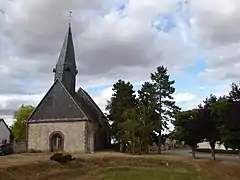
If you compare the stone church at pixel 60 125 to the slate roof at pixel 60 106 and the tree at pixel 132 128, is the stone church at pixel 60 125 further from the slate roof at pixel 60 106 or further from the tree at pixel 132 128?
the tree at pixel 132 128

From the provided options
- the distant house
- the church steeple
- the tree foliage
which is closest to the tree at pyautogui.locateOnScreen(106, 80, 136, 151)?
the tree foliage

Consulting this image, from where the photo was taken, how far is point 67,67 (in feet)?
189

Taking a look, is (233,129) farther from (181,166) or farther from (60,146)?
(60,146)

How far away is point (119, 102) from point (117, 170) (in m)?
28.2

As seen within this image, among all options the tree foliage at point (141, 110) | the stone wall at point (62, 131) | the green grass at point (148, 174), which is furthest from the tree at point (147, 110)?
the green grass at point (148, 174)

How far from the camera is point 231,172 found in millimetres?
29500

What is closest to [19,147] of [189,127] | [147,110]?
[147,110]

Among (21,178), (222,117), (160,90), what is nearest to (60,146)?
(160,90)

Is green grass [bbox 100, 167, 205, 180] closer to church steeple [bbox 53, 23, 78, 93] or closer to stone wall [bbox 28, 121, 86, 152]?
stone wall [bbox 28, 121, 86, 152]

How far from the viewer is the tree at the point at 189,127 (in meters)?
40.5

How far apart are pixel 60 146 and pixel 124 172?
75.5 ft

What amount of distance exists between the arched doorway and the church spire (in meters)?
7.55

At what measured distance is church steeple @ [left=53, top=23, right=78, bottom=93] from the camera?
5712cm

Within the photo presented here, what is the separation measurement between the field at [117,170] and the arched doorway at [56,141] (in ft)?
52.0
